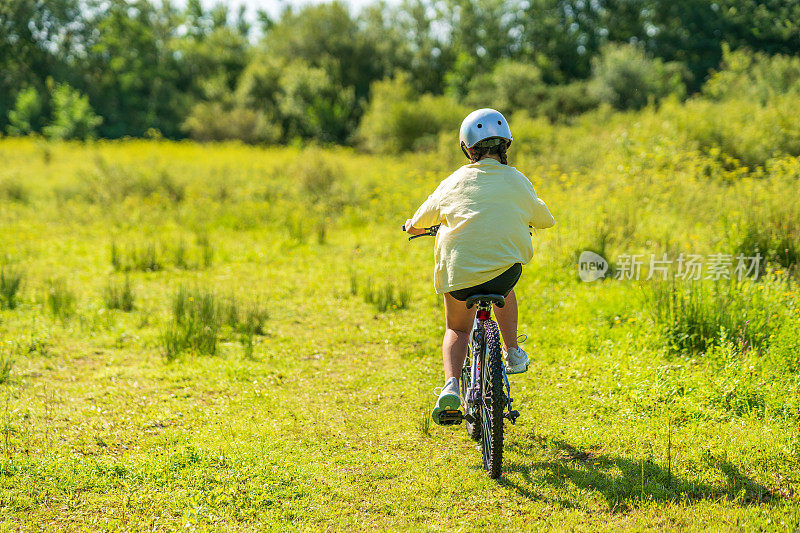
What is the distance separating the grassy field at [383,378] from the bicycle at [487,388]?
0.30 metres

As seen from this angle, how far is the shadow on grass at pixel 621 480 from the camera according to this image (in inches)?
144

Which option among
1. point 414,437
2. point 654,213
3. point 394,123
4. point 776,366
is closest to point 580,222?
point 654,213

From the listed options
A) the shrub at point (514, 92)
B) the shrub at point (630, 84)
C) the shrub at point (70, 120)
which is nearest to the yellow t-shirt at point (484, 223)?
the shrub at point (630, 84)

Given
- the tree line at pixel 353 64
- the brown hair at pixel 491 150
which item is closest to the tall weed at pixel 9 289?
the brown hair at pixel 491 150

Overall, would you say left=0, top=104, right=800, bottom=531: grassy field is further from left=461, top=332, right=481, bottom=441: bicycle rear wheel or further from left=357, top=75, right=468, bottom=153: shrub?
left=357, top=75, right=468, bottom=153: shrub

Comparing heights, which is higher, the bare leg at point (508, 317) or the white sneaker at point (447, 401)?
the bare leg at point (508, 317)

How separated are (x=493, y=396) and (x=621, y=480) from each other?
104 centimetres

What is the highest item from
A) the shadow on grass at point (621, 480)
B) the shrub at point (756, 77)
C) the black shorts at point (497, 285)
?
the shrub at point (756, 77)

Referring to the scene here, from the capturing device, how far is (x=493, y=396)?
361cm

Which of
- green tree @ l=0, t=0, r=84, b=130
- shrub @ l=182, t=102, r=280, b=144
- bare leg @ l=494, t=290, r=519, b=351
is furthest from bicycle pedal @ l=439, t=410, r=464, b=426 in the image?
shrub @ l=182, t=102, r=280, b=144

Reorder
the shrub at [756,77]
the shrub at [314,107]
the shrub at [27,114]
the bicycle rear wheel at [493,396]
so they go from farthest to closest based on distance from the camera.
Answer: the shrub at [27,114], the shrub at [314,107], the shrub at [756,77], the bicycle rear wheel at [493,396]

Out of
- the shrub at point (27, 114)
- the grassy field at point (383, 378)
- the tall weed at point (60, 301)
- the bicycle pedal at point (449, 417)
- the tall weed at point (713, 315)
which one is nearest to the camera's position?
the grassy field at point (383, 378)

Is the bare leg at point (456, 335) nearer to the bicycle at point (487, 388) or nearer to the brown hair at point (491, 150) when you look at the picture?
the bicycle at point (487, 388)

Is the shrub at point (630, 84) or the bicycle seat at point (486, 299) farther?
the shrub at point (630, 84)
